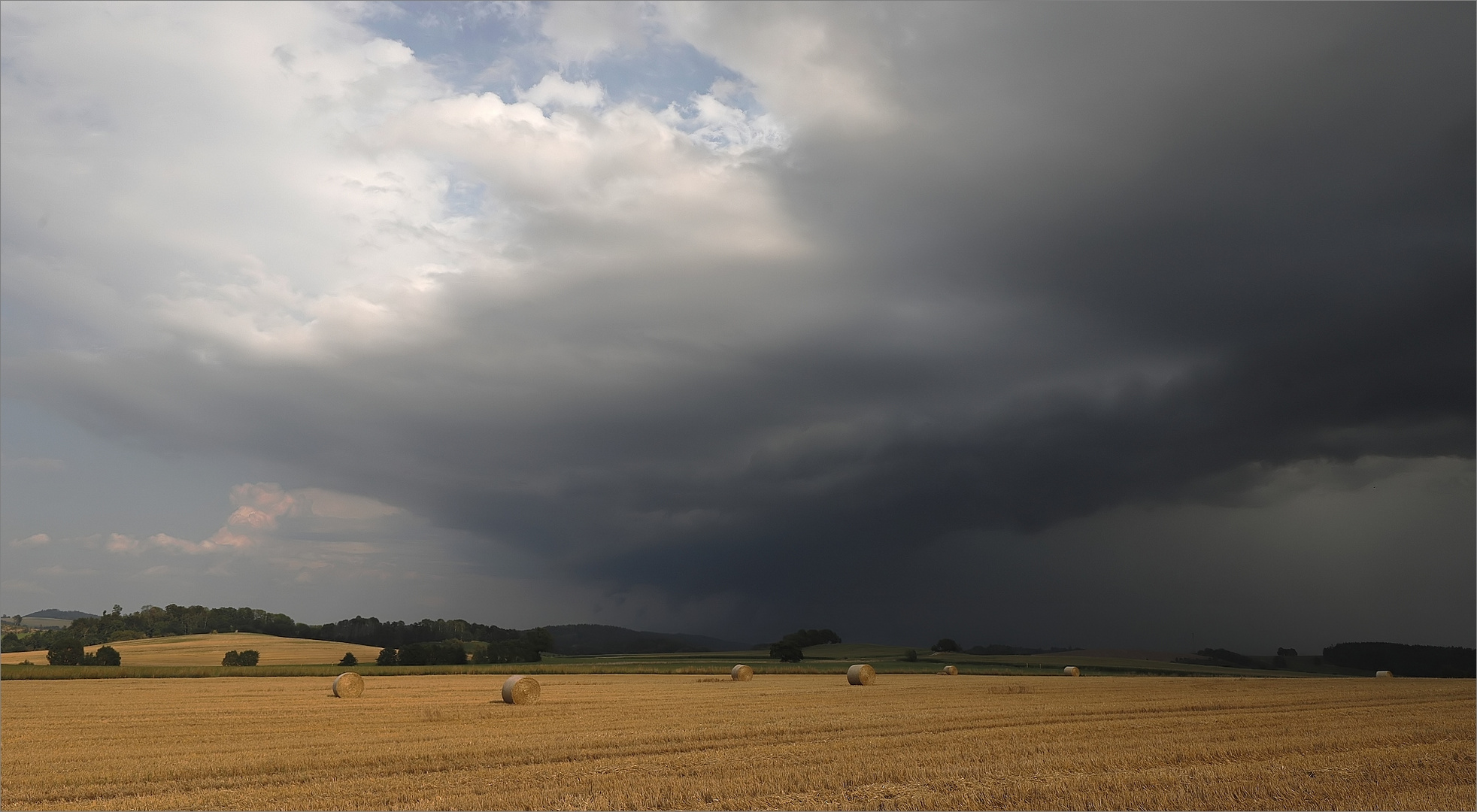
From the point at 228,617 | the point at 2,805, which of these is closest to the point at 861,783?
the point at 2,805

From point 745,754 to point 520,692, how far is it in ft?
52.6

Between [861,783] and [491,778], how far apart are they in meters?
5.41

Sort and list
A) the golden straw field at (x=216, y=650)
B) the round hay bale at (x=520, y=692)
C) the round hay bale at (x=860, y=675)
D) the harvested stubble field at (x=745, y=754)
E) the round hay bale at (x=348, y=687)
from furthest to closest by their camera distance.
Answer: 1. the golden straw field at (x=216, y=650)
2. the round hay bale at (x=860, y=675)
3. the round hay bale at (x=348, y=687)
4. the round hay bale at (x=520, y=692)
5. the harvested stubble field at (x=745, y=754)

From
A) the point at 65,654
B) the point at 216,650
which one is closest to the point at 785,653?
the point at 216,650

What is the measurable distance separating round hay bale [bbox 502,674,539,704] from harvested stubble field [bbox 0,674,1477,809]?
2.91ft

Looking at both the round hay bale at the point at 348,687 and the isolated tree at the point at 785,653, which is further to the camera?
the isolated tree at the point at 785,653

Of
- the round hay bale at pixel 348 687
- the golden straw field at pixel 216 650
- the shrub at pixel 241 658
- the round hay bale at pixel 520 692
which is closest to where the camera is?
the round hay bale at pixel 520 692

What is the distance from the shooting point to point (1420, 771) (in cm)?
1410

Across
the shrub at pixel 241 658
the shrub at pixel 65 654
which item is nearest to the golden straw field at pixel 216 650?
the shrub at pixel 241 658

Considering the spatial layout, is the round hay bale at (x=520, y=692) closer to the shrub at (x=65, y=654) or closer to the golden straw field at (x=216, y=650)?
the golden straw field at (x=216, y=650)

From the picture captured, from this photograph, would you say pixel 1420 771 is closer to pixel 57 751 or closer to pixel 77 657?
pixel 57 751

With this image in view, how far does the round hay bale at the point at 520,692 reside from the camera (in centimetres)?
2906

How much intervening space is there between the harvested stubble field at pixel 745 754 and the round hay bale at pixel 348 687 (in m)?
4.75

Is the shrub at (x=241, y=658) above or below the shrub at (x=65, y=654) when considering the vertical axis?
below
